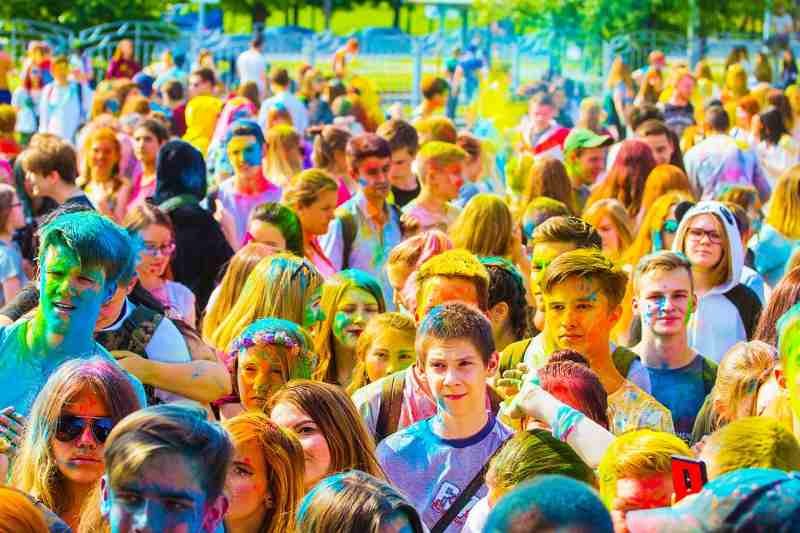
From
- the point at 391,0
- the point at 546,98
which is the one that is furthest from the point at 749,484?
the point at 391,0

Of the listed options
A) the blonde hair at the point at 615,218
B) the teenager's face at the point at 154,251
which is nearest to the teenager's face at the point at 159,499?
the teenager's face at the point at 154,251

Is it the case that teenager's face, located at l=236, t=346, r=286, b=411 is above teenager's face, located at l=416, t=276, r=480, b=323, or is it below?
below

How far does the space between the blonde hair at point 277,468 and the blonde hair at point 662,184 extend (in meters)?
5.50

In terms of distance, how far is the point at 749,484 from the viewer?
2656mm

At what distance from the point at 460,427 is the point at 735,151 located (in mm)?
7480

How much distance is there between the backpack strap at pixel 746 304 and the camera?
7664 mm

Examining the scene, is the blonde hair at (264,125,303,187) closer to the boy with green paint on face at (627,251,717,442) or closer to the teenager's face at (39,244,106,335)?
the boy with green paint on face at (627,251,717,442)

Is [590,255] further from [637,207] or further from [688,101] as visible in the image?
[688,101]

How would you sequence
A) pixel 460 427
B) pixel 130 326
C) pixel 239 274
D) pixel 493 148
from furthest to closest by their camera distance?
1. pixel 493 148
2. pixel 239 274
3. pixel 130 326
4. pixel 460 427

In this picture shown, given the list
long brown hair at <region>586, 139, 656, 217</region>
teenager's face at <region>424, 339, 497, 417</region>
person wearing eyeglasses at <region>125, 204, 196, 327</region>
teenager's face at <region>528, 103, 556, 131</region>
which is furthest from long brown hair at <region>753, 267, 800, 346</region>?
teenager's face at <region>528, 103, 556, 131</region>

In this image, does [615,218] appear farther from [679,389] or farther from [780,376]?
[780,376]

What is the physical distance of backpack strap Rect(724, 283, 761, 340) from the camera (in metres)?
7.66

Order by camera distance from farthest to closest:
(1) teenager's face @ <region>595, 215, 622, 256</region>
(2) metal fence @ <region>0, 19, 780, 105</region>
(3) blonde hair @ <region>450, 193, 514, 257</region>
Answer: (2) metal fence @ <region>0, 19, 780, 105</region>, (1) teenager's face @ <region>595, 215, 622, 256</region>, (3) blonde hair @ <region>450, 193, 514, 257</region>

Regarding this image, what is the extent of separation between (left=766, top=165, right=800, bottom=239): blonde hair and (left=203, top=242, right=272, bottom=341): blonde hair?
3442 mm
